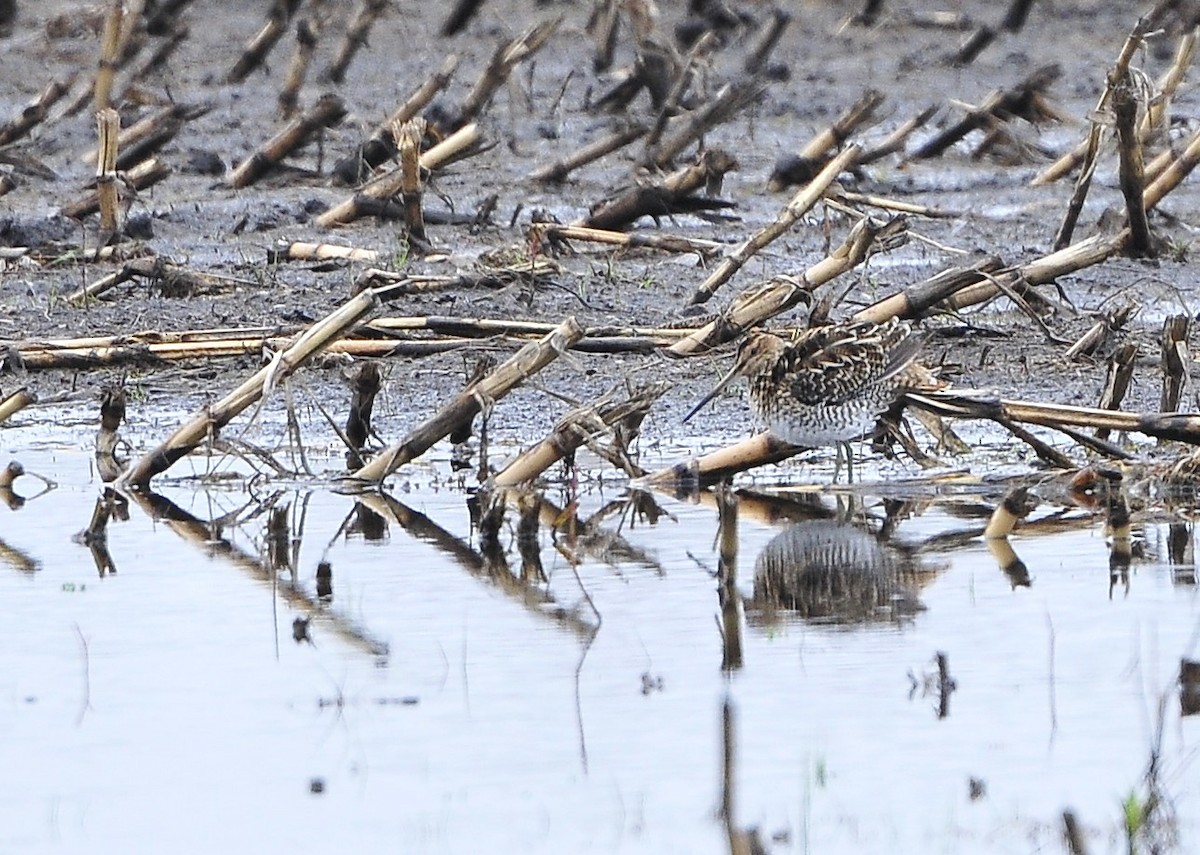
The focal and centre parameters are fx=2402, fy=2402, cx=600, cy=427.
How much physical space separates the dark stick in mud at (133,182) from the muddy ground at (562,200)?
14cm

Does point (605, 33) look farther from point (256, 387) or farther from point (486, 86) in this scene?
point (256, 387)

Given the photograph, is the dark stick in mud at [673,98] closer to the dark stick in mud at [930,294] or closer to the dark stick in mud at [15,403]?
the dark stick in mud at [930,294]

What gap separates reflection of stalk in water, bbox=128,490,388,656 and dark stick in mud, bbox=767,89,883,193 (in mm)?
5888

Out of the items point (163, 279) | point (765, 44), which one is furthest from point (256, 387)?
point (765, 44)

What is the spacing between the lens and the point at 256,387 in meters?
7.18

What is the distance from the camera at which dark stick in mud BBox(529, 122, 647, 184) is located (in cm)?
1305

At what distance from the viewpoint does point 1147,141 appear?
10.5 metres

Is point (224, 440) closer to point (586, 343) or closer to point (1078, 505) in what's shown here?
point (586, 343)

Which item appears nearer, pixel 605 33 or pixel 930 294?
pixel 930 294

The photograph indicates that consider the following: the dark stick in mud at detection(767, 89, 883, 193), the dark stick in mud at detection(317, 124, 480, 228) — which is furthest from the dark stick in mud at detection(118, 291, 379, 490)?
the dark stick in mud at detection(767, 89, 883, 193)

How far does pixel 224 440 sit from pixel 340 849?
3.12 meters

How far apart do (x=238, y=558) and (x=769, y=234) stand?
3069mm

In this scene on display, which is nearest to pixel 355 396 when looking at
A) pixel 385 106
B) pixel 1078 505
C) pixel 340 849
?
pixel 1078 505

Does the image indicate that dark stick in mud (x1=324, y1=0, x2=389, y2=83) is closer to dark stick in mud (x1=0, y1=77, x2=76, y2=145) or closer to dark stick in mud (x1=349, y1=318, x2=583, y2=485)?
dark stick in mud (x1=0, y1=77, x2=76, y2=145)
